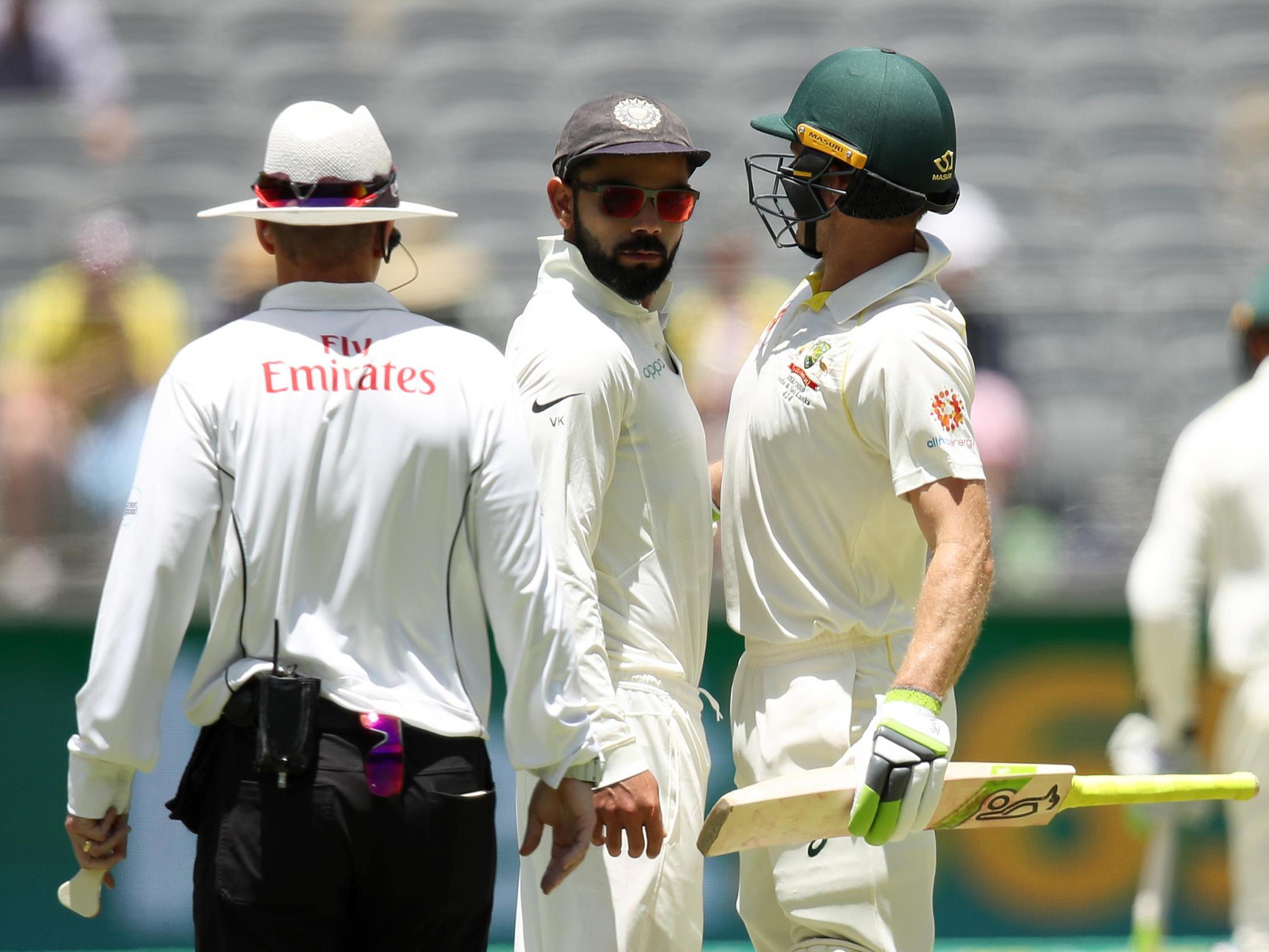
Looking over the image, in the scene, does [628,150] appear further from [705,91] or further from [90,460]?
[705,91]

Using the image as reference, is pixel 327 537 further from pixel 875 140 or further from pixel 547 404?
pixel 875 140

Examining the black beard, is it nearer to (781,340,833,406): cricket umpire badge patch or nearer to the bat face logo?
(781,340,833,406): cricket umpire badge patch

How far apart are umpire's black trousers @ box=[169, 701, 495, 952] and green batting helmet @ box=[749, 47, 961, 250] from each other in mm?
1372

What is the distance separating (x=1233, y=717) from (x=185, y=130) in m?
7.23

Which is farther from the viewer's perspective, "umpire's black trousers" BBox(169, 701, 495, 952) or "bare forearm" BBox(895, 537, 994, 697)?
"bare forearm" BBox(895, 537, 994, 697)

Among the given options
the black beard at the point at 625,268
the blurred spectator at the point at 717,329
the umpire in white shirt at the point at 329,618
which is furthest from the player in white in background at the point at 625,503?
the blurred spectator at the point at 717,329

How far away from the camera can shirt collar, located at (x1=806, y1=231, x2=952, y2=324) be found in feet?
11.1

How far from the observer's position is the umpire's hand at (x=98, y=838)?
278cm

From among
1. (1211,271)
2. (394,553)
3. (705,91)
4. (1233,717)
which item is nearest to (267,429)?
(394,553)

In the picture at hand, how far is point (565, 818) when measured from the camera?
9.66ft

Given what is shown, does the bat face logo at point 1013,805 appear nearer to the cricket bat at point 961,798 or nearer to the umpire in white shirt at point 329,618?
the cricket bat at point 961,798

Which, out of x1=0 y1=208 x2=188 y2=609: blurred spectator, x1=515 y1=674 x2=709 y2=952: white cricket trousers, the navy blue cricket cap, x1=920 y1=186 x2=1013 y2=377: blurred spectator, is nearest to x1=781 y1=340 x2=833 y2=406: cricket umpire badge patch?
the navy blue cricket cap

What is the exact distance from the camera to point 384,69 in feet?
35.1

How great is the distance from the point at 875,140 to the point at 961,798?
4.24 feet
